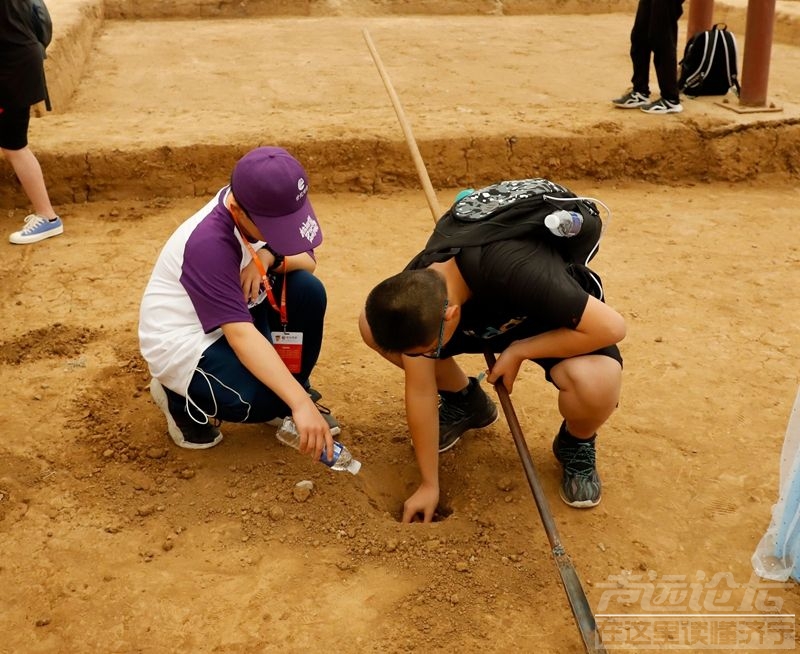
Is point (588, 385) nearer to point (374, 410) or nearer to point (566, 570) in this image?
point (566, 570)

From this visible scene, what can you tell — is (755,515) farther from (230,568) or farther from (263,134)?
(263,134)

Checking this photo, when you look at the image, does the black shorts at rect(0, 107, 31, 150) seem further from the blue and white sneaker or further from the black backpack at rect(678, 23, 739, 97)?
the black backpack at rect(678, 23, 739, 97)

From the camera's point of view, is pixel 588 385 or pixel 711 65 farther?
pixel 711 65

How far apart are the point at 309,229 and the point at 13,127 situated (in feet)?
8.46

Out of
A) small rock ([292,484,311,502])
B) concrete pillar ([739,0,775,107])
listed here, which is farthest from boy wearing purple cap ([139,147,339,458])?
concrete pillar ([739,0,775,107])

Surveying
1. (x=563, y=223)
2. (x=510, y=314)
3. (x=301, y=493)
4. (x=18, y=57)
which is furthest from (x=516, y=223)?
(x=18, y=57)

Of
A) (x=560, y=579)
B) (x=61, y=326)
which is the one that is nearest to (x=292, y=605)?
(x=560, y=579)

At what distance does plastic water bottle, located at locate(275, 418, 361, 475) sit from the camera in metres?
2.55

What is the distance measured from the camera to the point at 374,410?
3.10 meters

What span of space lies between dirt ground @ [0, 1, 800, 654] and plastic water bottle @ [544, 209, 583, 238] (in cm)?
85

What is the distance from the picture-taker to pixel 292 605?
7.35 ft

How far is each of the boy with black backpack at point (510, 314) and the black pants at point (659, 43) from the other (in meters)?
3.36

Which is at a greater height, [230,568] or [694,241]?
[230,568]

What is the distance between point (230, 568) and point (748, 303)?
2598 mm
